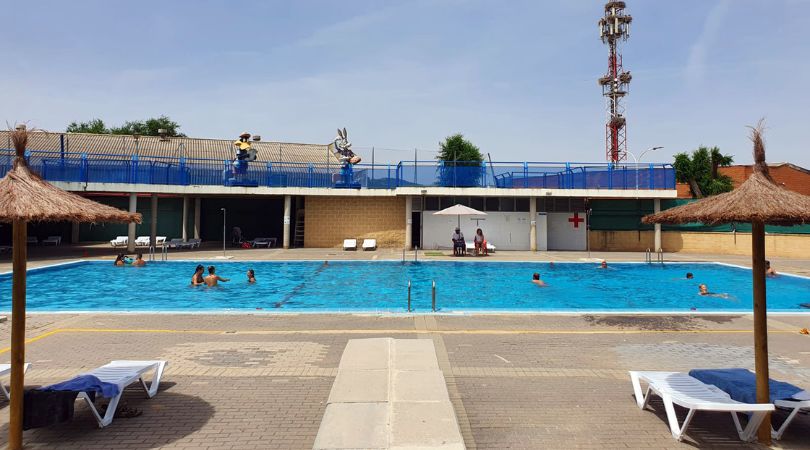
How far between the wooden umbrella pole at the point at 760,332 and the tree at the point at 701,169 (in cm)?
3910

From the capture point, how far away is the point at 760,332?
468 cm

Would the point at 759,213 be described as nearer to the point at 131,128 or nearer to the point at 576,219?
the point at 576,219

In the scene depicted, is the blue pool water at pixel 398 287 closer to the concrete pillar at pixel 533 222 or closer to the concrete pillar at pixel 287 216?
the concrete pillar at pixel 533 222

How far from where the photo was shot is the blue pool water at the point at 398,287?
536 inches

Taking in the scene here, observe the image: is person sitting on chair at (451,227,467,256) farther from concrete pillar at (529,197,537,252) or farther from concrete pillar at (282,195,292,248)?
concrete pillar at (282,195,292,248)

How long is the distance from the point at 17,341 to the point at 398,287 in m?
12.5

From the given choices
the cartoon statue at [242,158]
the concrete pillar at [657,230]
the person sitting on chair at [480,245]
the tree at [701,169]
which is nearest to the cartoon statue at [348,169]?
the cartoon statue at [242,158]

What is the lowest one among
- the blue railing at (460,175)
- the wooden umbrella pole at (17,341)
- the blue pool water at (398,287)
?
the blue pool water at (398,287)

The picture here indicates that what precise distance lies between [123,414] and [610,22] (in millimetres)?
66363

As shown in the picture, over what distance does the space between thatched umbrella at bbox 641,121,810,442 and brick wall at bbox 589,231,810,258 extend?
25302 millimetres

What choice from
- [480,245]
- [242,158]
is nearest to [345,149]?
[242,158]

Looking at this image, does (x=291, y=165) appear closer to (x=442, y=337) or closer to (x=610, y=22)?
(x=442, y=337)

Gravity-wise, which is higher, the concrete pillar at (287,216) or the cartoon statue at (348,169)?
the cartoon statue at (348,169)

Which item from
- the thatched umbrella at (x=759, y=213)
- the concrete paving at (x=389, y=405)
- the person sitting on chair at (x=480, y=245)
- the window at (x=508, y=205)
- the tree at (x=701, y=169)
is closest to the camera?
the concrete paving at (x=389, y=405)
